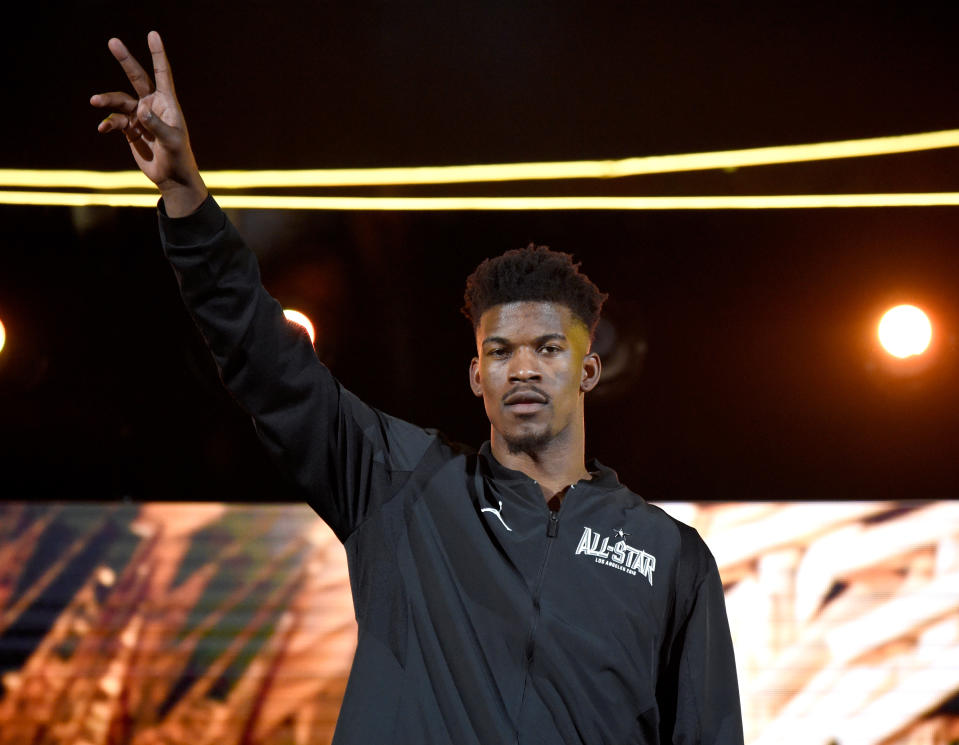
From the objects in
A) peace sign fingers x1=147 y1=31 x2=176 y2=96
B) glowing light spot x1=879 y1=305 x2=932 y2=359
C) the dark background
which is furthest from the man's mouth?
glowing light spot x1=879 y1=305 x2=932 y2=359

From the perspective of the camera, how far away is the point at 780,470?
354 centimetres

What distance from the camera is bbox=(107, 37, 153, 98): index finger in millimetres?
1687

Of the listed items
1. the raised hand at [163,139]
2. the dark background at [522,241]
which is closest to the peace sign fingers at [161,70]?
the raised hand at [163,139]

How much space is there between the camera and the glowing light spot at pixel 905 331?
3465 mm

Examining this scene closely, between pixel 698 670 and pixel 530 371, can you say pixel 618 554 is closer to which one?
pixel 698 670

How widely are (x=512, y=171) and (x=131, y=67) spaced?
1.82m

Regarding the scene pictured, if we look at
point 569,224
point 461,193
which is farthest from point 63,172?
point 569,224

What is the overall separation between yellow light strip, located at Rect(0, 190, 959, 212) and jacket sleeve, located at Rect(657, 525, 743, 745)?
155 cm

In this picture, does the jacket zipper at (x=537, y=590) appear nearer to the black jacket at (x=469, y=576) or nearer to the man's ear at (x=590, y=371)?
the black jacket at (x=469, y=576)

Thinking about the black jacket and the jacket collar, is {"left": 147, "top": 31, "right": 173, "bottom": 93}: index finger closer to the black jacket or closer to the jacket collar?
the black jacket

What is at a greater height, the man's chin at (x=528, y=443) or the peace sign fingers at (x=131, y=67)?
the peace sign fingers at (x=131, y=67)

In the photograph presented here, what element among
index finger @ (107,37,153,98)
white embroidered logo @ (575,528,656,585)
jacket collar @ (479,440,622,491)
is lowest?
white embroidered logo @ (575,528,656,585)

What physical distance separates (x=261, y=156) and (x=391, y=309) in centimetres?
64

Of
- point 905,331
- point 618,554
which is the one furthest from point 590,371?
point 905,331
